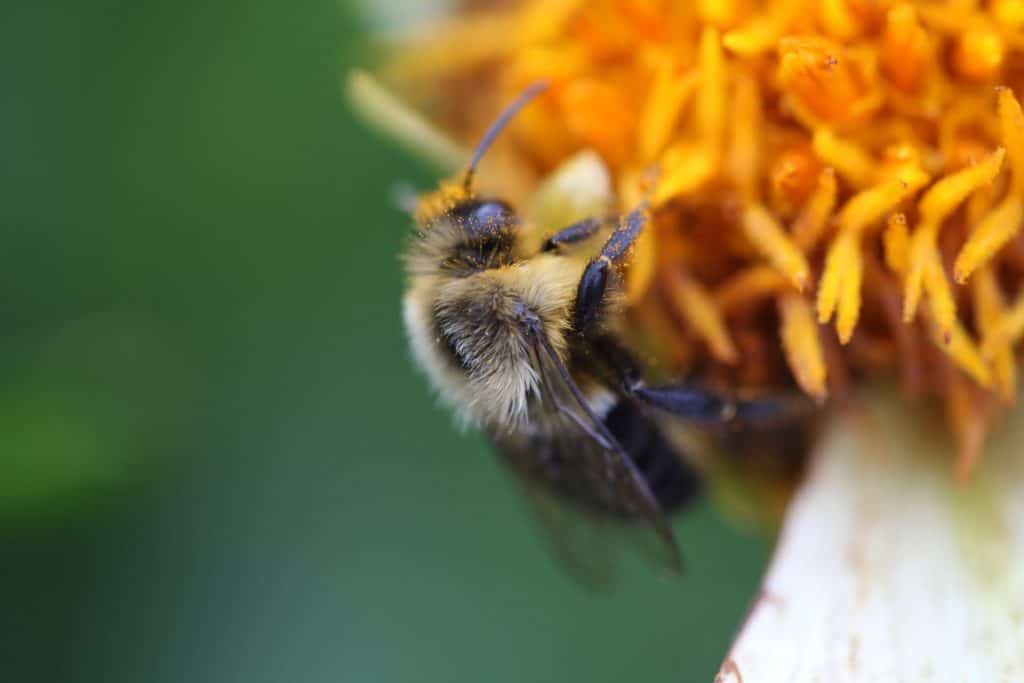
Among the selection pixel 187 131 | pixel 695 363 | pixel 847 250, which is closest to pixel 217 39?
pixel 187 131

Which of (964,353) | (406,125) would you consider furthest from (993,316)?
(406,125)

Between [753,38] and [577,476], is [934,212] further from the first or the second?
[577,476]

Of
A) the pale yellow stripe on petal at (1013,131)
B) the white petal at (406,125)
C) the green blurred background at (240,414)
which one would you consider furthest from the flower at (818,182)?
the green blurred background at (240,414)

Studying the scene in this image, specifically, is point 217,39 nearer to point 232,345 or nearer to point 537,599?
point 232,345

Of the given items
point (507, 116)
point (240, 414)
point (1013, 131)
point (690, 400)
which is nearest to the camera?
point (1013, 131)

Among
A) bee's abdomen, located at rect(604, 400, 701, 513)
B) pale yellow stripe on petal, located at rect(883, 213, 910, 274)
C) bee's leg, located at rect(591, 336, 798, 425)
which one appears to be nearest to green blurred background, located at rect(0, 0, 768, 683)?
bee's abdomen, located at rect(604, 400, 701, 513)

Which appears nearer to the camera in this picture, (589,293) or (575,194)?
(589,293)

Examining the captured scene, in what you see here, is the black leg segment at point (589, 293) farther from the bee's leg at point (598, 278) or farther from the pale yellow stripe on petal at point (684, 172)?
the pale yellow stripe on petal at point (684, 172)
